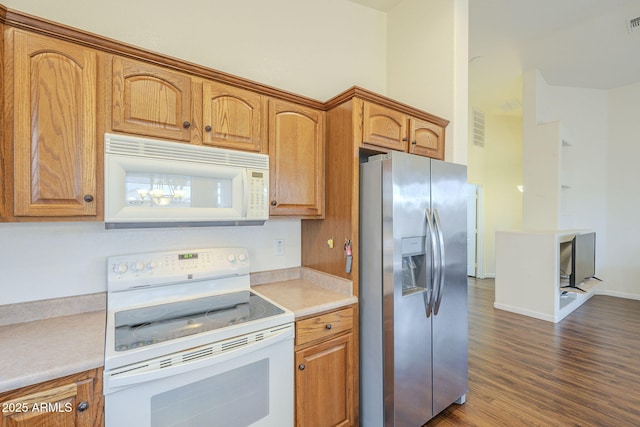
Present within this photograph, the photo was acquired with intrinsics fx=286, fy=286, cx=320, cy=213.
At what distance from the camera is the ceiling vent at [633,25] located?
324 cm

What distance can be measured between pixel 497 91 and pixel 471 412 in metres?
5.16

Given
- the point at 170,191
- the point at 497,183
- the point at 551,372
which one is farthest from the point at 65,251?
the point at 497,183

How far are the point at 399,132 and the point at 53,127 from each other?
6.29 feet

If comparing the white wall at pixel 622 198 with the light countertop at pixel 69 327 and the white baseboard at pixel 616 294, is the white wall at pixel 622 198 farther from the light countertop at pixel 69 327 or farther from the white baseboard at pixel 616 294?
the light countertop at pixel 69 327

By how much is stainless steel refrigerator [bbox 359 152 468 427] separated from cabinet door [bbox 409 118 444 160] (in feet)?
0.89

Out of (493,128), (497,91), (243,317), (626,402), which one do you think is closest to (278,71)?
(243,317)

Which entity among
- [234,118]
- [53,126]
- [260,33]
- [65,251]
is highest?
[260,33]

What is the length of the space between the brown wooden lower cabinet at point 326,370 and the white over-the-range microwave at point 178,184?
75 cm

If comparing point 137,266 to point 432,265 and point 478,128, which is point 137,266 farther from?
point 478,128

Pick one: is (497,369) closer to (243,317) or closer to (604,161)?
(243,317)

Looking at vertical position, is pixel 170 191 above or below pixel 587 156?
below

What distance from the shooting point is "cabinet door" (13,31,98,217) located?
1206 millimetres

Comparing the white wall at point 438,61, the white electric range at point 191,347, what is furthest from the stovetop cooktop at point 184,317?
the white wall at point 438,61

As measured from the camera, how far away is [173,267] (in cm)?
173
